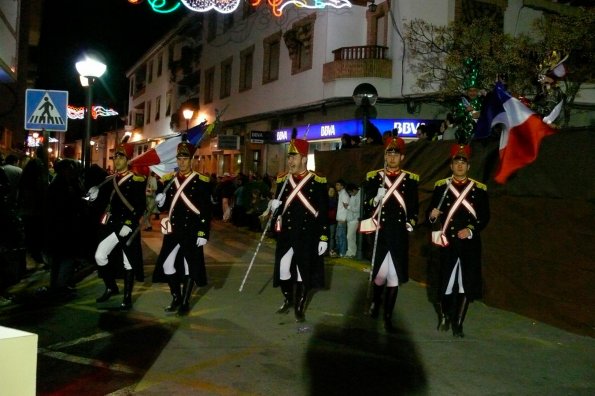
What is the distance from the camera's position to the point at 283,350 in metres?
6.32

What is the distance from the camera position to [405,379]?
552 centimetres

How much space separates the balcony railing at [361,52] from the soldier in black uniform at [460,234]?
52.9 feet

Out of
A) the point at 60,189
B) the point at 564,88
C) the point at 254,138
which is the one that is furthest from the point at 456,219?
the point at 254,138

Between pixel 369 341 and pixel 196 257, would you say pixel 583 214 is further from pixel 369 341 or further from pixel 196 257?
pixel 196 257

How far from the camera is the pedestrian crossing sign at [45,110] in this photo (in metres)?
11.0

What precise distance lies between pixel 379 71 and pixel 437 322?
15.9m

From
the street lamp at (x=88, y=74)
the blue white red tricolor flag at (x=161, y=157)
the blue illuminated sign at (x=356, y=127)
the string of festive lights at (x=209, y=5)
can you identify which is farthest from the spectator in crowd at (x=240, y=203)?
the blue white red tricolor flag at (x=161, y=157)

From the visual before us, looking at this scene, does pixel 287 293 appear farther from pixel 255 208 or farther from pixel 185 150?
pixel 255 208

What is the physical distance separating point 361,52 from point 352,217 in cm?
1051

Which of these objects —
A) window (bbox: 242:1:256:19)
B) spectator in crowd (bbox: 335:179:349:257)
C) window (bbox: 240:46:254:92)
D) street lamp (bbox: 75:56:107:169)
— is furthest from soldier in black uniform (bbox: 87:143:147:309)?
window (bbox: 242:1:256:19)

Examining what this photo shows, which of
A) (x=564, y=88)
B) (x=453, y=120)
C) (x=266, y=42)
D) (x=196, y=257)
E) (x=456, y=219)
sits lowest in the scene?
(x=196, y=257)

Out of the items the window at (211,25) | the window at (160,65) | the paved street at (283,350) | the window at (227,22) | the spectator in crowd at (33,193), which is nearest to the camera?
the paved street at (283,350)

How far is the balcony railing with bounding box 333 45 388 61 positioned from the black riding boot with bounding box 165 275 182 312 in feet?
53.7

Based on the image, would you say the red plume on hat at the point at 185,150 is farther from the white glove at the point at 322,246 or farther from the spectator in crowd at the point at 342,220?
the spectator in crowd at the point at 342,220
